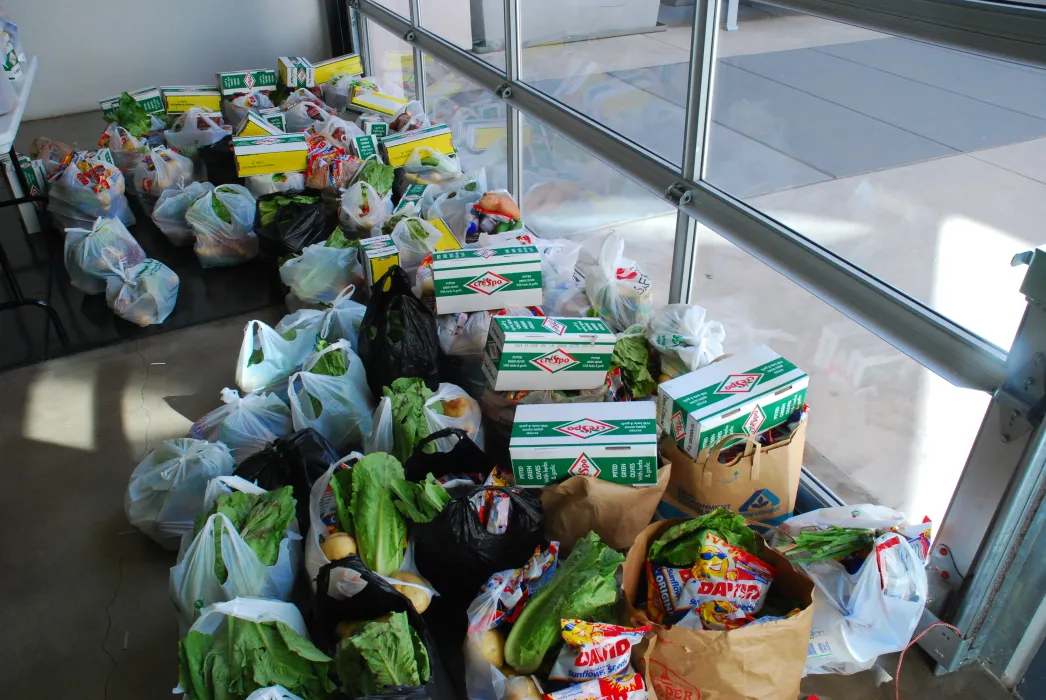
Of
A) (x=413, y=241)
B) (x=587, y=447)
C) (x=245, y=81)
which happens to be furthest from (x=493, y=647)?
(x=245, y=81)

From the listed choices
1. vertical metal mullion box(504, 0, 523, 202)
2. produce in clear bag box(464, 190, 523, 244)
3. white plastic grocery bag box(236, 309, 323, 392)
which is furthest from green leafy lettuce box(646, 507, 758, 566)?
vertical metal mullion box(504, 0, 523, 202)

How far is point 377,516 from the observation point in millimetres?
1773

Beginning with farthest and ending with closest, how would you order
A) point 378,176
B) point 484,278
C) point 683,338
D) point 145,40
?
point 145,40, point 378,176, point 484,278, point 683,338

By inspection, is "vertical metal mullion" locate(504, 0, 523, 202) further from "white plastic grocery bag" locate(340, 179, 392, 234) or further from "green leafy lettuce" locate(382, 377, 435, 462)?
"green leafy lettuce" locate(382, 377, 435, 462)

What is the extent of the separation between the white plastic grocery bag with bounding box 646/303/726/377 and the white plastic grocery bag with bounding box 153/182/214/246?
248cm

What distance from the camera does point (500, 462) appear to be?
229 cm

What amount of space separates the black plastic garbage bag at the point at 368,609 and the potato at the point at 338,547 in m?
0.12

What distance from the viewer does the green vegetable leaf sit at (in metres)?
1.74

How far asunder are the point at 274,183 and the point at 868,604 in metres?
3.26

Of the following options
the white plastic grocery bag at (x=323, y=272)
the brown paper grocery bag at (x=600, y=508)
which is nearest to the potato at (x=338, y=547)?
the brown paper grocery bag at (x=600, y=508)

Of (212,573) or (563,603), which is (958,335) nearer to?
(563,603)

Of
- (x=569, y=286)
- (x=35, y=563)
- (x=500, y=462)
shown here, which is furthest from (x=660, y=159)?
(x=35, y=563)

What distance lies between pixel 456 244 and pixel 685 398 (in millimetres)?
1408

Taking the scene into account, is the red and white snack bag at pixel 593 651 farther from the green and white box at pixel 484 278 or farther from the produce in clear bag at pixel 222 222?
the produce in clear bag at pixel 222 222
